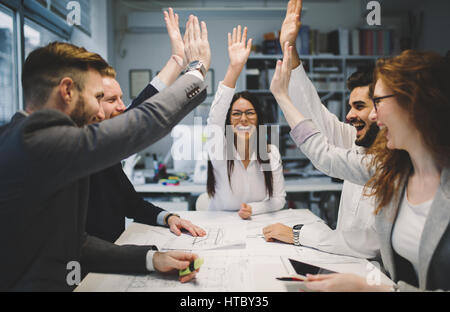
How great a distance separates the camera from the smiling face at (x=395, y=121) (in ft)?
3.01

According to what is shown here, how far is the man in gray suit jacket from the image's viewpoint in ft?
2.30

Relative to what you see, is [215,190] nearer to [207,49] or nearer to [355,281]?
[207,49]

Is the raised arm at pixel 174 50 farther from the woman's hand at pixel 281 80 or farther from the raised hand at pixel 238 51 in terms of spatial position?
the woman's hand at pixel 281 80

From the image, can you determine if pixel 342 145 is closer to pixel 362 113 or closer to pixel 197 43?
pixel 362 113

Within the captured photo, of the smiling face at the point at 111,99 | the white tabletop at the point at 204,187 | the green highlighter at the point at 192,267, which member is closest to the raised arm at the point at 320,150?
the green highlighter at the point at 192,267

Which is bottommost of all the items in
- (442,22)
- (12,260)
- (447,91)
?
(12,260)

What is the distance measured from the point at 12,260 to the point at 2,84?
7.93 ft

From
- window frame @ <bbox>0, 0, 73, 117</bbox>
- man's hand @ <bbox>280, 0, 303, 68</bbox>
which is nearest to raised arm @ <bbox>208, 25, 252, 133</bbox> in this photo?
man's hand @ <bbox>280, 0, 303, 68</bbox>

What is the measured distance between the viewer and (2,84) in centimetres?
257

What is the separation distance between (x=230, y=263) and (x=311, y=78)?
3.26 metres

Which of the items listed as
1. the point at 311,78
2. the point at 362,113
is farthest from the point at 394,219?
the point at 311,78

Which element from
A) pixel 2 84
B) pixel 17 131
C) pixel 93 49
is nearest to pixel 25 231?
pixel 17 131

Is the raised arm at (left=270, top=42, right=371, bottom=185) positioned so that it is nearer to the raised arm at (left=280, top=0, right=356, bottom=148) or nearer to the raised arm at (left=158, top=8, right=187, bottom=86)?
the raised arm at (left=280, top=0, right=356, bottom=148)

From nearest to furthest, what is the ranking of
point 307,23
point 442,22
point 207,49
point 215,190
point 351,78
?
point 207,49 → point 351,78 → point 215,190 → point 442,22 → point 307,23
